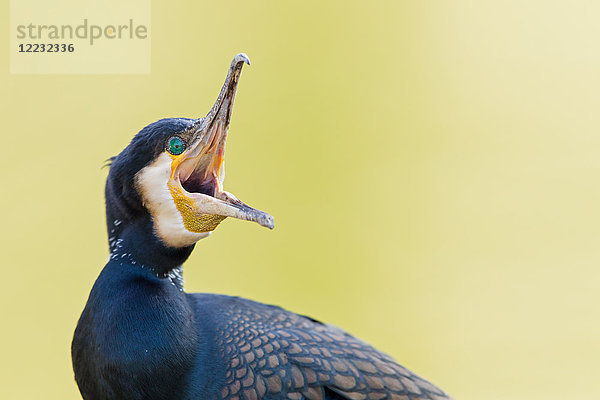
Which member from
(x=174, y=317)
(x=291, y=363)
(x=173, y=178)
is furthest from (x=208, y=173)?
(x=291, y=363)

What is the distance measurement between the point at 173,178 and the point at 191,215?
121 mm

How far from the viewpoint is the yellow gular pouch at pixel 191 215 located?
6.20 feet

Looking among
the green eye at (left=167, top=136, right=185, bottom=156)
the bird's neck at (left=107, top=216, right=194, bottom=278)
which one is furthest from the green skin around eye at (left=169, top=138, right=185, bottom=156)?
the bird's neck at (left=107, top=216, right=194, bottom=278)

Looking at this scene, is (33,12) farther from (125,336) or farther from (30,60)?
(125,336)

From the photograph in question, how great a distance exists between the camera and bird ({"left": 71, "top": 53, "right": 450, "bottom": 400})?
1909 mm

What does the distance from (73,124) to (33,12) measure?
0.67 metres

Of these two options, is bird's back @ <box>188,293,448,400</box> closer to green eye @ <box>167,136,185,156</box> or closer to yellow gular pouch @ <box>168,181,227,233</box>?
yellow gular pouch @ <box>168,181,227,233</box>

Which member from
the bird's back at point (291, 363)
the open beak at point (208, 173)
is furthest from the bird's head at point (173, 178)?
the bird's back at point (291, 363)

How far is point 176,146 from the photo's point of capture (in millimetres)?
1930

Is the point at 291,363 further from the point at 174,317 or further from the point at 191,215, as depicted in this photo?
the point at 191,215

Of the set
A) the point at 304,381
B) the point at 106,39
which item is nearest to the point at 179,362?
the point at 304,381

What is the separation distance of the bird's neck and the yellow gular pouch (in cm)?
11

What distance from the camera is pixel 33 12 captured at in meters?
3.75

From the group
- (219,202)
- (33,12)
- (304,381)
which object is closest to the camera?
(219,202)
